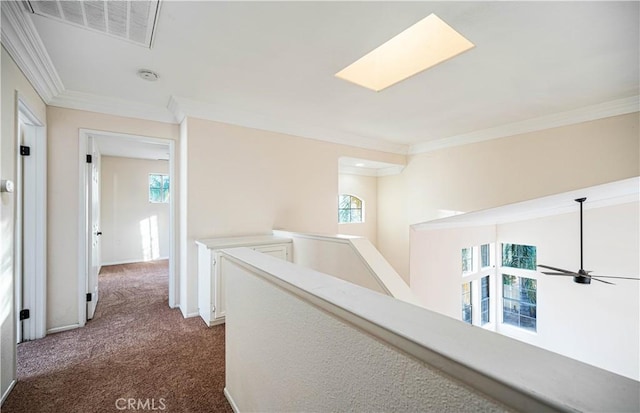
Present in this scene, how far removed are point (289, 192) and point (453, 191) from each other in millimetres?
2684

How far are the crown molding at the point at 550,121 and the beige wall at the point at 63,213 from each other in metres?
4.80

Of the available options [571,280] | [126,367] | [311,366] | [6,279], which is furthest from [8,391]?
[571,280]

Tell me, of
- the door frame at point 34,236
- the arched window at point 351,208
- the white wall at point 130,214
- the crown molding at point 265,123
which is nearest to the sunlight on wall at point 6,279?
the door frame at point 34,236

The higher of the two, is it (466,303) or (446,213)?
(446,213)

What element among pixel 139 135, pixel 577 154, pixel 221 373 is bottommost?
pixel 221 373

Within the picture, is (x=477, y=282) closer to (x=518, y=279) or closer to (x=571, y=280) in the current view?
(x=518, y=279)

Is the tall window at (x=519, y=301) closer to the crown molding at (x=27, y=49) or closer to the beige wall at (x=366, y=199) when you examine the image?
the beige wall at (x=366, y=199)

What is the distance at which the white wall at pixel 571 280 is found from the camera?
470cm

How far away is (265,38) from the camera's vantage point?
6.20 feet

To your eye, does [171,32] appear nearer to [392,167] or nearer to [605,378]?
[605,378]

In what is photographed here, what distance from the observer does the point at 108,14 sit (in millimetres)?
1654

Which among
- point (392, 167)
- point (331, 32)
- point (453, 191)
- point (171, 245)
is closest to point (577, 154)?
point (453, 191)

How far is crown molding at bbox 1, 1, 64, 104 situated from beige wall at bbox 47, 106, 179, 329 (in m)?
0.30

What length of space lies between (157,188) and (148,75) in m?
4.70
